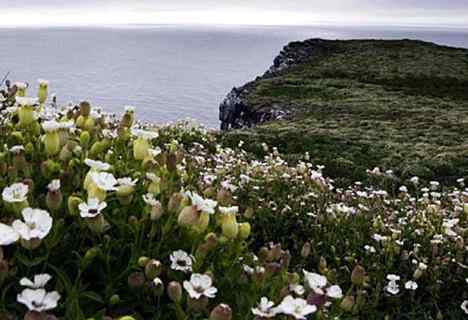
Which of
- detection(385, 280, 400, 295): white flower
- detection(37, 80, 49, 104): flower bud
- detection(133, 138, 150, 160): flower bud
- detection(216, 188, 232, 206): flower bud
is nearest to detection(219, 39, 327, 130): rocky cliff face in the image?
detection(385, 280, 400, 295): white flower

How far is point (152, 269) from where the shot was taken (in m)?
2.83

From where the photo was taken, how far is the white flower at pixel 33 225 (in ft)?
8.63

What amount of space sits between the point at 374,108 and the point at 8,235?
3237cm

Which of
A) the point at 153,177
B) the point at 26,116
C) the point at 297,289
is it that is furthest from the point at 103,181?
the point at 26,116

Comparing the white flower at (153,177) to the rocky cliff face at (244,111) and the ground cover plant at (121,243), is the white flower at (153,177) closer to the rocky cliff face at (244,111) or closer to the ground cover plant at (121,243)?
the ground cover plant at (121,243)

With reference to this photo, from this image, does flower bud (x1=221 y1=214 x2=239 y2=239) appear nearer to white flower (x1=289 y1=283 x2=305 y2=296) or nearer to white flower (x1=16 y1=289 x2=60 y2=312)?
Answer: white flower (x1=289 y1=283 x2=305 y2=296)

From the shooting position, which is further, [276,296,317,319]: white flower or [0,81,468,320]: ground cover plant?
[0,81,468,320]: ground cover plant

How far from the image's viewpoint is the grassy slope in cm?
2052

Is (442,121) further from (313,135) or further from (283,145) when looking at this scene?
(283,145)

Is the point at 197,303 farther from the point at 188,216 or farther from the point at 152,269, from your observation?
the point at 188,216

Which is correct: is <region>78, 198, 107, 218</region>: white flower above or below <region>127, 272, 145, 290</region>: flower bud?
above

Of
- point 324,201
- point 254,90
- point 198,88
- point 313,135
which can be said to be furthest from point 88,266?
point 198,88

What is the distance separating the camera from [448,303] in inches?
247

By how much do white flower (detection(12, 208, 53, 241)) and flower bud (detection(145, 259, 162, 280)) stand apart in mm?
444
